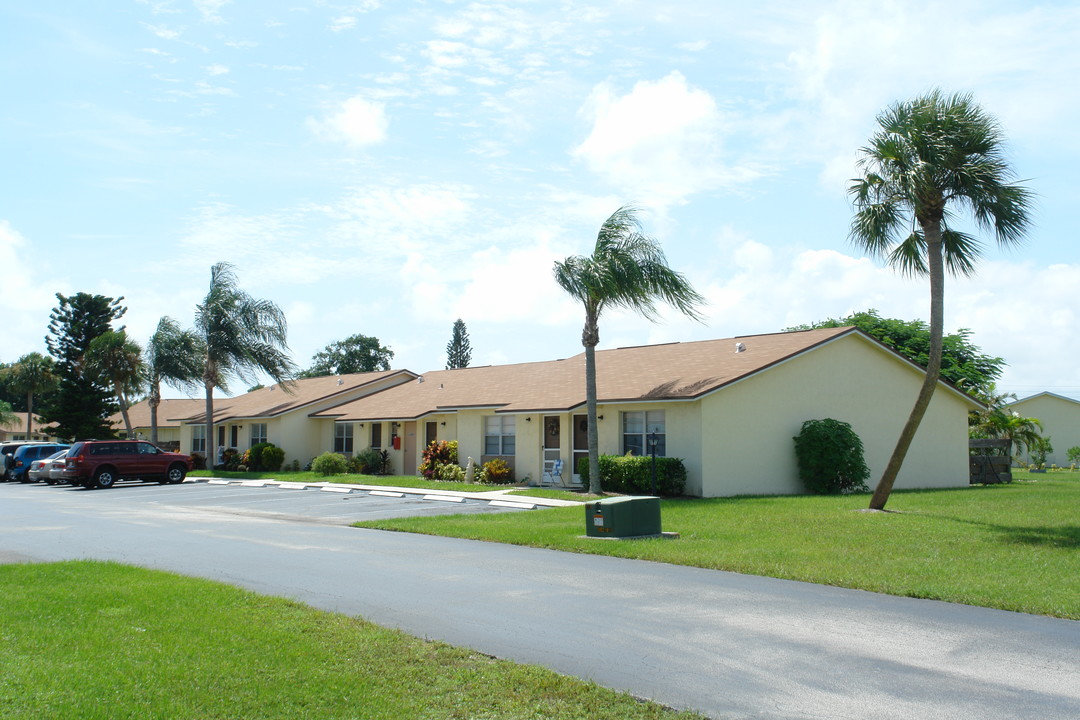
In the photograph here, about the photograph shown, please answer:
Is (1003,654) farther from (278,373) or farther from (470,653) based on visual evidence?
(278,373)

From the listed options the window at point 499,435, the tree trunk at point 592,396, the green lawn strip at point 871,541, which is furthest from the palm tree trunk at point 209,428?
the green lawn strip at point 871,541

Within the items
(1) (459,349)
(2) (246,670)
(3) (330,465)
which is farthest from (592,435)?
(1) (459,349)

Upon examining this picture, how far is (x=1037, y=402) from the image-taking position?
174 ft

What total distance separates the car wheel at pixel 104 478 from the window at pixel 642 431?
1874 centimetres

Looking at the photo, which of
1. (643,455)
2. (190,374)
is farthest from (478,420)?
(190,374)

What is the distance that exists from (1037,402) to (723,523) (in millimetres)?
43167

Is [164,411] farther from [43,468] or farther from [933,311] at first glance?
[933,311]

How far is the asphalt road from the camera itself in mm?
6602

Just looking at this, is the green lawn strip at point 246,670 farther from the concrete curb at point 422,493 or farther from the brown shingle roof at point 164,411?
the brown shingle roof at point 164,411

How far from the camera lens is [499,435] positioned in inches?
1237

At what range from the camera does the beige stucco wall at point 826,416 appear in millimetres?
25328

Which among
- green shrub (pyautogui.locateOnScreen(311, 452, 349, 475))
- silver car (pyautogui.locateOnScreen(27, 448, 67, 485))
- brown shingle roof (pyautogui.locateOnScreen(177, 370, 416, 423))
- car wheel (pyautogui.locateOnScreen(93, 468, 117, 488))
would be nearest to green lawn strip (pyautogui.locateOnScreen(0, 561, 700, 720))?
car wheel (pyautogui.locateOnScreen(93, 468, 117, 488))

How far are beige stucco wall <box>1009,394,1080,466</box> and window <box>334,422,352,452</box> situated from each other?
36156 millimetres

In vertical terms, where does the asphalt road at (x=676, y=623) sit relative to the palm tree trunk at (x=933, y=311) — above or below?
below
